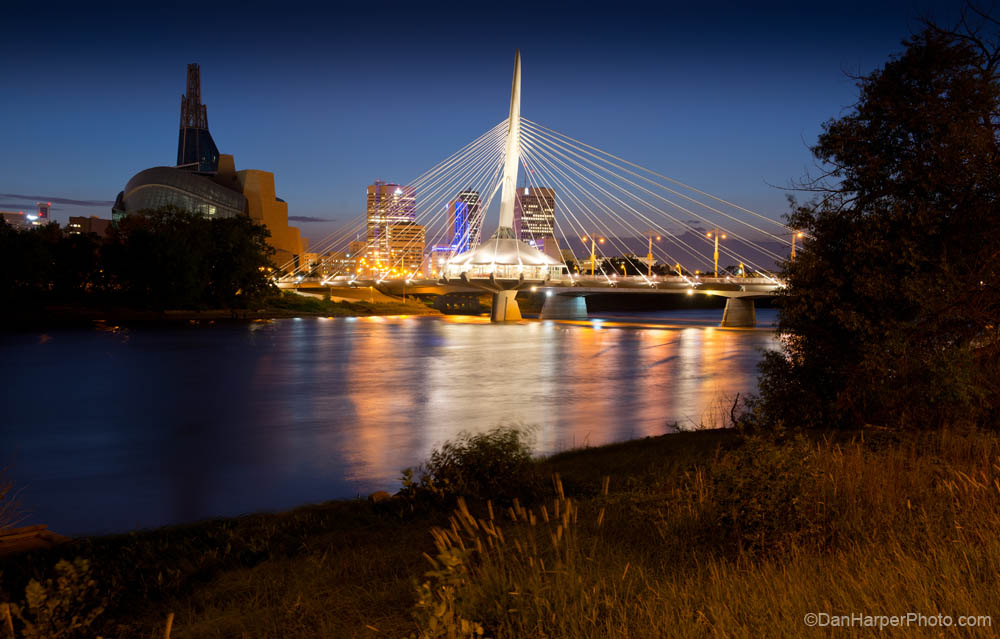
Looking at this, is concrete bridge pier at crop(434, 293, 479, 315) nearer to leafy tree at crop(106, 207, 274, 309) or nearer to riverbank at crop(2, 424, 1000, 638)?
leafy tree at crop(106, 207, 274, 309)

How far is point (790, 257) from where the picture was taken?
16.6 m

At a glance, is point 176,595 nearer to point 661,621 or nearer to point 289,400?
point 661,621

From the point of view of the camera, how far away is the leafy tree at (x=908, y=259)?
12883mm

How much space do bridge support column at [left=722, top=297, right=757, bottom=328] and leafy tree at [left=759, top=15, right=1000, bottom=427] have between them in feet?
235

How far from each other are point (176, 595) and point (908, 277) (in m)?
13.1

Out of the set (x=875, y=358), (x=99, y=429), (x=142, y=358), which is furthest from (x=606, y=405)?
(x=142, y=358)

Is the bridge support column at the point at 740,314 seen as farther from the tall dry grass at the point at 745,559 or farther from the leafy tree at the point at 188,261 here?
the tall dry grass at the point at 745,559

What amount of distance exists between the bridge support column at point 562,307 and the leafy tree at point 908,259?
8974 centimetres

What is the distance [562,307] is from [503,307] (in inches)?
685

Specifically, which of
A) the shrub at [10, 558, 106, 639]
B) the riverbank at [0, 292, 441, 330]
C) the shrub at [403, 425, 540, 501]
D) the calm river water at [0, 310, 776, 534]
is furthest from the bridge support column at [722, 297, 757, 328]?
the shrub at [10, 558, 106, 639]

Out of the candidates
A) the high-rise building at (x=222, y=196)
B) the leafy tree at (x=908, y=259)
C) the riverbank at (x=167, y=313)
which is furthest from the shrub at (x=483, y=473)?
the high-rise building at (x=222, y=196)

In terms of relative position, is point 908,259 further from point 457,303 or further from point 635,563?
point 457,303

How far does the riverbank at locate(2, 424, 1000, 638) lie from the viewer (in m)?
4.37

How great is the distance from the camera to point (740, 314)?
84688 mm
